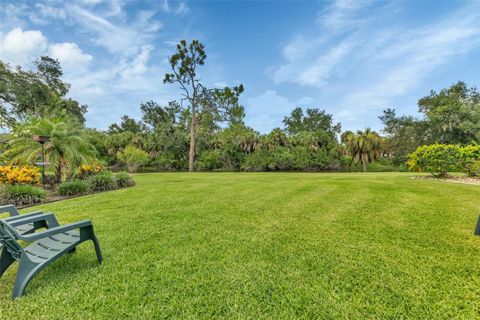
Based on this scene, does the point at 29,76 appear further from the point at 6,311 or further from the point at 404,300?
the point at 404,300

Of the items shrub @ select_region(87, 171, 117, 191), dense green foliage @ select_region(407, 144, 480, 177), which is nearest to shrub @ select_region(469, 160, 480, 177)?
dense green foliage @ select_region(407, 144, 480, 177)

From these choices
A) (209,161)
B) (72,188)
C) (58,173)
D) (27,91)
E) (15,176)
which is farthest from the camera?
(209,161)

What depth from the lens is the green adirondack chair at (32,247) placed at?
6.03 ft

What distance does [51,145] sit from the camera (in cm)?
767

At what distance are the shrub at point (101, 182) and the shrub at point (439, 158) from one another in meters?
14.0

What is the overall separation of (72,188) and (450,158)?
15165 mm

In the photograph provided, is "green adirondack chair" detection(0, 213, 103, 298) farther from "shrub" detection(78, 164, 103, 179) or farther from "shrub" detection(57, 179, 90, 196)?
"shrub" detection(78, 164, 103, 179)

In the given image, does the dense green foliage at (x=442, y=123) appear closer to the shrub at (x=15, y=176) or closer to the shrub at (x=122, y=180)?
the shrub at (x=122, y=180)

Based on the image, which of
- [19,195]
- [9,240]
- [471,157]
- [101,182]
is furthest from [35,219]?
[471,157]

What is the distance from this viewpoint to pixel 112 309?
1768 mm

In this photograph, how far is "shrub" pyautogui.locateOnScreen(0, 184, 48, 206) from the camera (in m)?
5.71

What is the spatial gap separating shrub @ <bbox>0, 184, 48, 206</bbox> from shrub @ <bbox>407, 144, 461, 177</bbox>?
1505 centimetres

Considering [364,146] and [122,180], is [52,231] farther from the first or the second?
[364,146]

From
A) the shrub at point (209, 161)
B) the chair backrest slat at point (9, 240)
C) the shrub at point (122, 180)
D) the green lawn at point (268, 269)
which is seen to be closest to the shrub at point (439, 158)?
the green lawn at point (268, 269)
